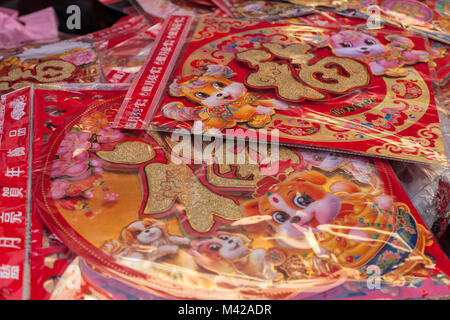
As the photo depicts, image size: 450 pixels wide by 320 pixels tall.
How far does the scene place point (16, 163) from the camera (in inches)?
31.1

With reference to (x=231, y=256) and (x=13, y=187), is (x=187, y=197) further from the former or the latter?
(x=13, y=187)

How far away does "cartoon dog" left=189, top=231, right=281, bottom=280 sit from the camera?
640 millimetres

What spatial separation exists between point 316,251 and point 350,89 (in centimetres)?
41

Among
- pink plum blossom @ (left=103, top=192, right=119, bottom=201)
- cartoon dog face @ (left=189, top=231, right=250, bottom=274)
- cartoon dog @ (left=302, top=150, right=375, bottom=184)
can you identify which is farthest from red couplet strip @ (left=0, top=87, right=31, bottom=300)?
cartoon dog @ (left=302, top=150, right=375, bottom=184)

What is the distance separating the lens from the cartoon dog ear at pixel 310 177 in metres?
0.76

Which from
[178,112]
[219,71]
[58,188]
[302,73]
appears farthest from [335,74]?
[58,188]

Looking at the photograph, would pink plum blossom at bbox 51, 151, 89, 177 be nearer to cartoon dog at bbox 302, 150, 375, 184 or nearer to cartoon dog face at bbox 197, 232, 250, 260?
cartoon dog face at bbox 197, 232, 250, 260

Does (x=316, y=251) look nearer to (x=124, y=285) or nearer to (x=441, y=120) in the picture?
(x=124, y=285)

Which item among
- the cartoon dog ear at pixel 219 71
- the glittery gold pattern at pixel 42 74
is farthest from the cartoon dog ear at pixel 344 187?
the glittery gold pattern at pixel 42 74

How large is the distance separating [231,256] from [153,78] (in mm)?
451

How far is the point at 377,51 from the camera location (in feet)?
3.46
